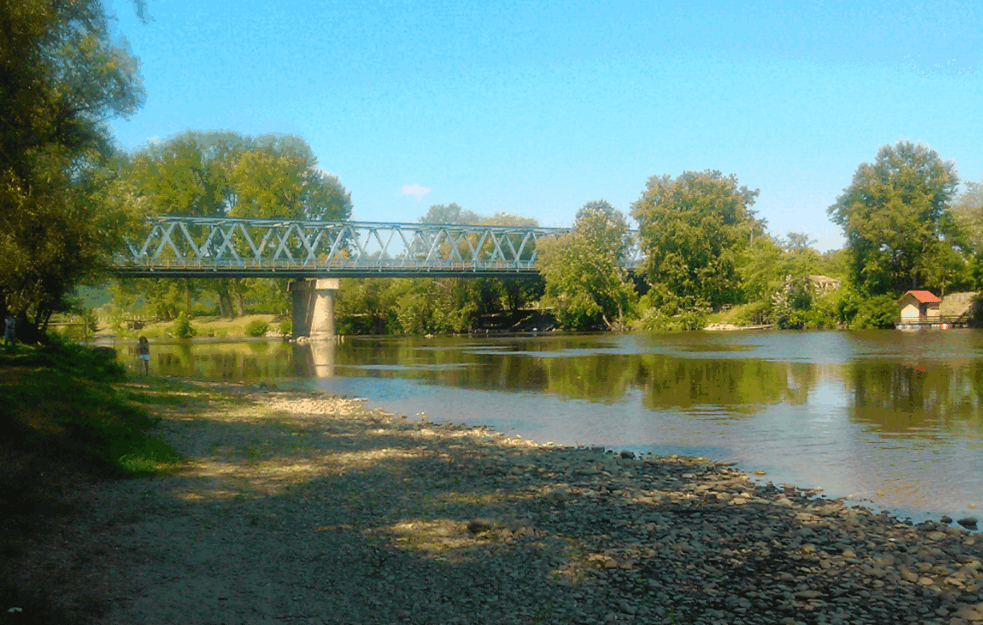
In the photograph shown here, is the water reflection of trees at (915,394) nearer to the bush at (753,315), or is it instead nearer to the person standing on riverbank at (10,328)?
the person standing on riverbank at (10,328)

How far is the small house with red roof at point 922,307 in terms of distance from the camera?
80062 millimetres

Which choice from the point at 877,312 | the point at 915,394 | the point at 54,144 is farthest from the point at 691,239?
the point at 54,144

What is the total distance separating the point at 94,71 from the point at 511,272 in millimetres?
80124

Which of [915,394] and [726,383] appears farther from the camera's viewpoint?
[726,383]

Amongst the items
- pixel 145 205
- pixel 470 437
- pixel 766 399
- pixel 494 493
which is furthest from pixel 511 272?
pixel 494 493

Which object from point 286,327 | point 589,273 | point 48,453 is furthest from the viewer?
point 286,327

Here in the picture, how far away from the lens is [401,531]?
933 centimetres

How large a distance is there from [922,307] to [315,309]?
69717 mm

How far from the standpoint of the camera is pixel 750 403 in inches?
990

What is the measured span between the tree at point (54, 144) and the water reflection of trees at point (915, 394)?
20.9 m

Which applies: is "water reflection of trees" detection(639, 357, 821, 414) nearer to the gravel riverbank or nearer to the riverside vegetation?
the riverside vegetation

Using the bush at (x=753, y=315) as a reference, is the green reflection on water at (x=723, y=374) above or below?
below

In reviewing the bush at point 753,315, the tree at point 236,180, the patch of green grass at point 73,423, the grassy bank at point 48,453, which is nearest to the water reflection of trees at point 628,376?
the patch of green grass at point 73,423

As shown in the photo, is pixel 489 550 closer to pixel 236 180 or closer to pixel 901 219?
pixel 901 219
